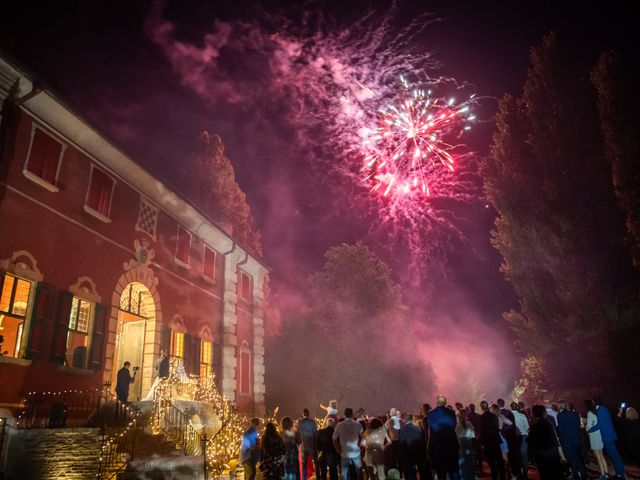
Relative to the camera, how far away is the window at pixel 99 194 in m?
13.0

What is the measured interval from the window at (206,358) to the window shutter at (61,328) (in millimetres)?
6924

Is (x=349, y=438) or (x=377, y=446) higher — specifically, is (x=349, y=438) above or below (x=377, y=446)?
above

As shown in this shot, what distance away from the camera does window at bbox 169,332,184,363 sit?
15.8 m

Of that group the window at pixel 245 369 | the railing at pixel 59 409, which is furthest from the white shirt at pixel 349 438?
the window at pixel 245 369

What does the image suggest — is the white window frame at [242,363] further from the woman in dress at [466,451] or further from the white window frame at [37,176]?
the woman in dress at [466,451]

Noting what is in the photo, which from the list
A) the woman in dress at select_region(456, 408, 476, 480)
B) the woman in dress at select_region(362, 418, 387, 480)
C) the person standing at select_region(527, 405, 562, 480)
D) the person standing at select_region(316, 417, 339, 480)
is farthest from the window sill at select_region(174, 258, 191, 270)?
the person standing at select_region(527, 405, 562, 480)

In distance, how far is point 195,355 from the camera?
17078 millimetres

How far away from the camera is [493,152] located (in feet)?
81.9

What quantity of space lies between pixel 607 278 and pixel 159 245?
58.8 ft

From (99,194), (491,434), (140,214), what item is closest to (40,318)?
(99,194)

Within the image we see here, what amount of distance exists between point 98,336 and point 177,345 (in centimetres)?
422

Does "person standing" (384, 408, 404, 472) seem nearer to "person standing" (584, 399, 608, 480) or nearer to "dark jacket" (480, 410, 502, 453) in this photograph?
"dark jacket" (480, 410, 502, 453)

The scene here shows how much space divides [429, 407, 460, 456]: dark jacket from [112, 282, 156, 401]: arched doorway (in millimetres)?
9657

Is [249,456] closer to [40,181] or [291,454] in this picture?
[291,454]
